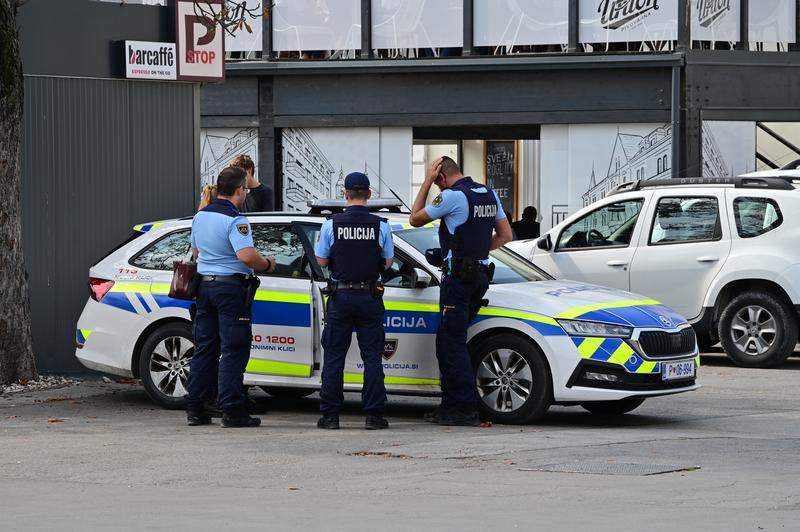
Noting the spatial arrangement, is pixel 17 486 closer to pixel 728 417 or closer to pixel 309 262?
pixel 309 262

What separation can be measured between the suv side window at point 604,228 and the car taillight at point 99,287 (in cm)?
612

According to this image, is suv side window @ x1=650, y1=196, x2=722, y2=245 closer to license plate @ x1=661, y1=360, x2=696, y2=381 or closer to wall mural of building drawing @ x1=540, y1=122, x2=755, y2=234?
license plate @ x1=661, y1=360, x2=696, y2=381

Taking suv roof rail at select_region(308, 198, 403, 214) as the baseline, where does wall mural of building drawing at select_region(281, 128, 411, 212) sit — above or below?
above

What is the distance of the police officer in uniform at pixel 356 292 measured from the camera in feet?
33.2

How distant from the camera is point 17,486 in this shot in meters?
7.92

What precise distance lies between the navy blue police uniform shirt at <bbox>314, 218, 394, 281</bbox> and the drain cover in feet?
7.46

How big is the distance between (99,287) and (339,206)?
6.48 ft

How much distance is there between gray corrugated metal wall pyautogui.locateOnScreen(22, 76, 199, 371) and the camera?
13.6m

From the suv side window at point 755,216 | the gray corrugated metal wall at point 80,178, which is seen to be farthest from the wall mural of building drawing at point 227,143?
the suv side window at point 755,216

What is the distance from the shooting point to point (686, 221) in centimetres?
1577

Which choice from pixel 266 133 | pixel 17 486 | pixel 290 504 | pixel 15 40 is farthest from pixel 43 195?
pixel 266 133

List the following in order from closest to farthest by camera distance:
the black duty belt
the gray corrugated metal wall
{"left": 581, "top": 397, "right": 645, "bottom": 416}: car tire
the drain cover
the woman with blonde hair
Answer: the drain cover < the black duty belt < the woman with blonde hair < {"left": 581, "top": 397, "right": 645, "bottom": 416}: car tire < the gray corrugated metal wall

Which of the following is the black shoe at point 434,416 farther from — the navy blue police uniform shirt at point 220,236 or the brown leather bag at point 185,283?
the brown leather bag at point 185,283

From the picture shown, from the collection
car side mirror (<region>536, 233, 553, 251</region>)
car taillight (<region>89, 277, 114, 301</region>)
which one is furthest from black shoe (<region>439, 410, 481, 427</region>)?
car side mirror (<region>536, 233, 553, 251</region>)
